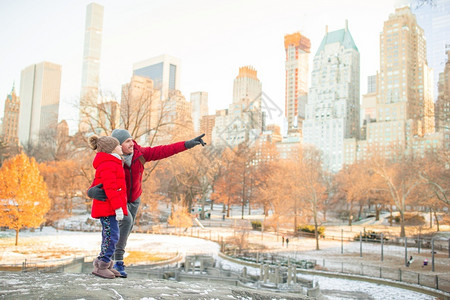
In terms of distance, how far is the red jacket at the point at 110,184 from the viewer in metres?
4.48

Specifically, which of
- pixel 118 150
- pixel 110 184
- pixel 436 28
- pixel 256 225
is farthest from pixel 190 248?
pixel 436 28

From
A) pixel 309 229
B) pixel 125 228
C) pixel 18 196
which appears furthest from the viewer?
pixel 309 229

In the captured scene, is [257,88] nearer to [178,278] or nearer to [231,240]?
[231,240]

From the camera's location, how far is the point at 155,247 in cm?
2541

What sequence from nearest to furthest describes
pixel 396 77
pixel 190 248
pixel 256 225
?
pixel 190 248 < pixel 256 225 < pixel 396 77

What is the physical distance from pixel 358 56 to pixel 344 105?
25.5 meters

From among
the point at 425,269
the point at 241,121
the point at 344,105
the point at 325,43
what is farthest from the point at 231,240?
the point at 325,43

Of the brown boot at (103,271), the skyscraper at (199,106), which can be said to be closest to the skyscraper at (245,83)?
the skyscraper at (199,106)

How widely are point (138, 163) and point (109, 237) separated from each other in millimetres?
1120

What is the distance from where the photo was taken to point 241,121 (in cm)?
7738

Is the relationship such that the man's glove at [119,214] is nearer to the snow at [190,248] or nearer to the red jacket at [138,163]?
the red jacket at [138,163]

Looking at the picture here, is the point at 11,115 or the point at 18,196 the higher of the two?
the point at 11,115

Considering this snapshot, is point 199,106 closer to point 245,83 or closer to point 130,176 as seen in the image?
point 245,83

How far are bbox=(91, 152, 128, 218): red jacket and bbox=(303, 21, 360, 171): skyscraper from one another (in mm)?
130085
